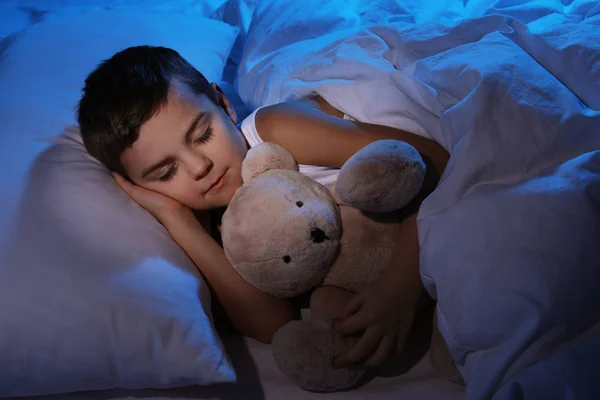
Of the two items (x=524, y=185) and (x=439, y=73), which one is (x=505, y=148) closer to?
(x=524, y=185)

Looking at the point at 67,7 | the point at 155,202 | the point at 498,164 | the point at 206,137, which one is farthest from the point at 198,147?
the point at 67,7

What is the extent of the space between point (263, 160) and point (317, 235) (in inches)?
7.2

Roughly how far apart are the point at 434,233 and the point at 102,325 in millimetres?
482

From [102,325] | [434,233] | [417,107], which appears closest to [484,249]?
[434,233]

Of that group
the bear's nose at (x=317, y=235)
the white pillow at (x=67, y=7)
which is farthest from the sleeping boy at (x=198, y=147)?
the white pillow at (x=67, y=7)

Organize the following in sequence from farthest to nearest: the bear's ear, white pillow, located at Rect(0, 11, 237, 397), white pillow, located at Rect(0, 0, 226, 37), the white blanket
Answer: white pillow, located at Rect(0, 0, 226, 37), the bear's ear, white pillow, located at Rect(0, 11, 237, 397), the white blanket

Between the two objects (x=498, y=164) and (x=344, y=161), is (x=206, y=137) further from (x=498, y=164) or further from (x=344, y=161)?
(x=498, y=164)

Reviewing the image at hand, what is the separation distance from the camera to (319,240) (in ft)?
A: 2.51

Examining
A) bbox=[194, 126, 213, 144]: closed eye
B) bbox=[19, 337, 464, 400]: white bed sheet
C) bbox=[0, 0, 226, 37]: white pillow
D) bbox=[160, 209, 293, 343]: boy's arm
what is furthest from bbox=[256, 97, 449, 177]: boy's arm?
bbox=[0, 0, 226, 37]: white pillow

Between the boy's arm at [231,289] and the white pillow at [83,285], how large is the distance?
0.12 ft

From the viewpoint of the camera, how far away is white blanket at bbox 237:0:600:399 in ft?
1.97

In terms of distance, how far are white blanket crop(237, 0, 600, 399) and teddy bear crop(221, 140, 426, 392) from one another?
0.09 metres

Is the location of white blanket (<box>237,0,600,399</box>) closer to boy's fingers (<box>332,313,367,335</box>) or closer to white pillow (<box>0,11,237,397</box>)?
boy's fingers (<box>332,313,367,335</box>)

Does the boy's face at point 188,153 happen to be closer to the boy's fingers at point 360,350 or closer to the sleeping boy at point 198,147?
the sleeping boy at point 198,147
